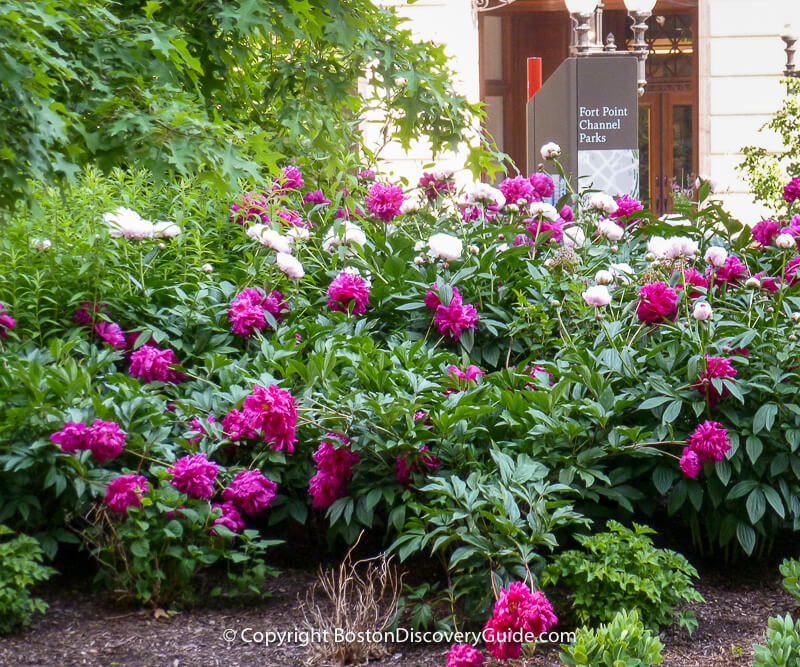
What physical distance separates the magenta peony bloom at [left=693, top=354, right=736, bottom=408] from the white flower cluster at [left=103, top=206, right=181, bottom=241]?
2251mm

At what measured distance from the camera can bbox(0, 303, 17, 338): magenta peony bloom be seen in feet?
12.5

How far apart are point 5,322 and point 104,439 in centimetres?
107

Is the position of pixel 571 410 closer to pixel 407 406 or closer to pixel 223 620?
pixel 407 406

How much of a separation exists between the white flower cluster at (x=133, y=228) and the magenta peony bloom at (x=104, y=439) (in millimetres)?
1284

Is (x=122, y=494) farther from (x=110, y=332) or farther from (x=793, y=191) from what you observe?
(x=793, y=191)

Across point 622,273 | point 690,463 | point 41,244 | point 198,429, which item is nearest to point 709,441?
point 690,463

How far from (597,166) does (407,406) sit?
6944 millimetres

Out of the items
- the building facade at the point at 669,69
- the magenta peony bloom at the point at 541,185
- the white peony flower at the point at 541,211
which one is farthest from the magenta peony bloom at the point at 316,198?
the building facade at the point at 669,69

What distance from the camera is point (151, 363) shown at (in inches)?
148

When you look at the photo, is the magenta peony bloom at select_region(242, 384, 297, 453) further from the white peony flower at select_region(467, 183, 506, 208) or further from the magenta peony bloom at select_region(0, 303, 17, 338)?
the white peony flower at select_region(467, 183, 506, 208)

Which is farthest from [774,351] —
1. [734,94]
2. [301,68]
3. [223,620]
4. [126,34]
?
[734,94]

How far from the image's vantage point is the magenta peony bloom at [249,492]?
3.20 meters

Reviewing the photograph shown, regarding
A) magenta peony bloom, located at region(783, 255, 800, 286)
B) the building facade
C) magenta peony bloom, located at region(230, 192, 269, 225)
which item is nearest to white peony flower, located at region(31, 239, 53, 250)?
magenta peony bloom, located at region(230, 192, 269, 225)

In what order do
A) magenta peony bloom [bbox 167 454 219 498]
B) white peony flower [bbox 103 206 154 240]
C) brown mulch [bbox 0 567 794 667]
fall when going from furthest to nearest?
white peony flower [bbox 103 206 154 240], magenta peony bloom [bbox 167 454 219 498], brown mulch [bbox 0 567 794 667]
